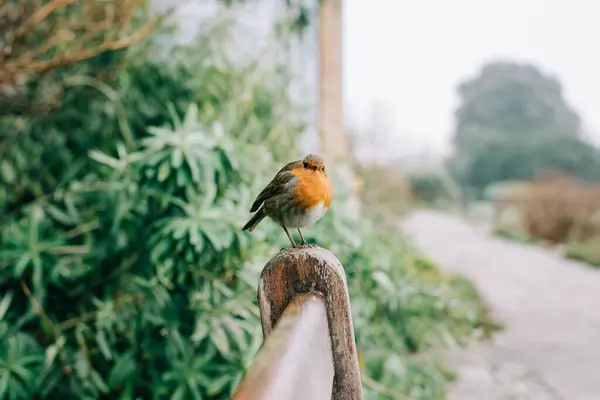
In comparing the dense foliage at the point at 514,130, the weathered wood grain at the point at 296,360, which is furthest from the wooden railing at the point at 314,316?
the dense foliage at the point at 514,130

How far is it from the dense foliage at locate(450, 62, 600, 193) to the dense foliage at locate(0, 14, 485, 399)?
1707cm

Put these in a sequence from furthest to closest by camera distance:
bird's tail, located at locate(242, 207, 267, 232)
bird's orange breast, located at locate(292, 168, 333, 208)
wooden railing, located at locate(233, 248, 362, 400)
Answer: bird's tail, located at locate(242, 207, 267, 232) → bird's orange breast, located at locate(292, 168, 333, 208) → wooden railing, located at locate(233, 248, 362, 400)

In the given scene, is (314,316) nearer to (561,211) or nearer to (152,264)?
(152,264)

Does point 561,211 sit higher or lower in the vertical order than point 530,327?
lower

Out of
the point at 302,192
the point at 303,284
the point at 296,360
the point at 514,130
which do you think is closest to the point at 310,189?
the point at 302,192

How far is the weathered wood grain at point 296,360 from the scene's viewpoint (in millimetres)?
533

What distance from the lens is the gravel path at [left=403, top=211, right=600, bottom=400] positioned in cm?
338

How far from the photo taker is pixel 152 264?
6.42ft

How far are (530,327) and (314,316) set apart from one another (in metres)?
4.45

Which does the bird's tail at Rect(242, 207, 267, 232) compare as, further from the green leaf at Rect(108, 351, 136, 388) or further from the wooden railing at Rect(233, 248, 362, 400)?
the green leaf at Rect(108, 351, 136, 388)

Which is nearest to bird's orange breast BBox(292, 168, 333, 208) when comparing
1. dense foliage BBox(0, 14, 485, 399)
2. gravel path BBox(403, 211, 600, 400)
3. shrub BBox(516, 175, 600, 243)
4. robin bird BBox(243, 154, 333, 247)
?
robin bird BBox(243, 154, 333, 247)

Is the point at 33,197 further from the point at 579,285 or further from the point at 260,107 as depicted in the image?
the point at 579,285

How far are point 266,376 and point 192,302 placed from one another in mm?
1466

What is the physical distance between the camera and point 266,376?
544 millimetres
